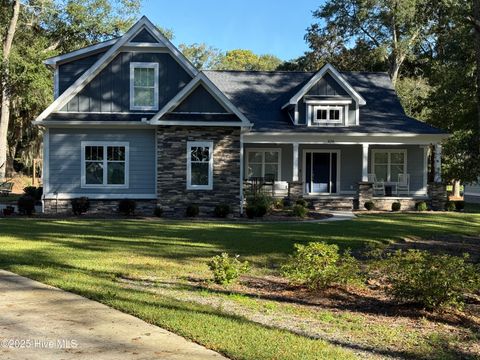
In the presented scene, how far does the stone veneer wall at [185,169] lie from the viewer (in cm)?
1939

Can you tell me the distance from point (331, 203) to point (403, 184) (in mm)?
4309

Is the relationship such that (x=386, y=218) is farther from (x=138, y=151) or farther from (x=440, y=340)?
(x=440, y=340)

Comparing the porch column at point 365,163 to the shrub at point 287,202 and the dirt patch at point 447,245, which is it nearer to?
the shrub at point 287,202

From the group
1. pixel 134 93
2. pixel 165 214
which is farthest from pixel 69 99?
pixel 165 214

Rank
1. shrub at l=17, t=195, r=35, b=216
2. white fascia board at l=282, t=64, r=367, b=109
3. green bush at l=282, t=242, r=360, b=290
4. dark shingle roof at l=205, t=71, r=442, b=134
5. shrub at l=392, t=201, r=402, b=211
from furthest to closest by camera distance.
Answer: white fascia board at l=282, t=64, r=367, b=109
dark shingle roof at l=205, t=71, r=442, b=134
shrub at l=392, t=201, r=402, b=211
shrub at l=17, t=195, r=35, b=216
green bush at l=282, t=242, r=360, b=290

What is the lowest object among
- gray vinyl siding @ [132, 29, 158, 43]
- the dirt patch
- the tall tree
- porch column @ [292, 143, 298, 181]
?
the dirt patch

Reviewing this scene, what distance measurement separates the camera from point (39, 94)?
3381cm

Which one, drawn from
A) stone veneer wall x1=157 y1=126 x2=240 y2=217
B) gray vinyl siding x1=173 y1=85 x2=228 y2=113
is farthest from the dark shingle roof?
gray vinyl siding x1=173 y1=85 x2=228 y2=113

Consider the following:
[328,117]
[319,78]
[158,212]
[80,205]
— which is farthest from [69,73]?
[328,117]

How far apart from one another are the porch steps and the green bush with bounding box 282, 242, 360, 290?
52.2 feet

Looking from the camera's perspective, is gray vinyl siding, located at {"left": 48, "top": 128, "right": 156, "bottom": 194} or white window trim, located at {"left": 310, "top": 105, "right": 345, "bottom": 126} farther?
white window trim, located at {"left": 310, "top": 105, "right": 345, "bottom": 126}

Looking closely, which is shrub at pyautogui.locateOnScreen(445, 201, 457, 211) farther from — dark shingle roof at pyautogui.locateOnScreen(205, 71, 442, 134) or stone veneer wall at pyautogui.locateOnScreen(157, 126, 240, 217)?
stone veneer wall at pyautogui.locateOnScreen(157, 126, 240, 217)

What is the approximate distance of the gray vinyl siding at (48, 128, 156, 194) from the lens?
19.7m

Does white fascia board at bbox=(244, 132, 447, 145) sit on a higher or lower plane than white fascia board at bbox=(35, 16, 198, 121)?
lower
